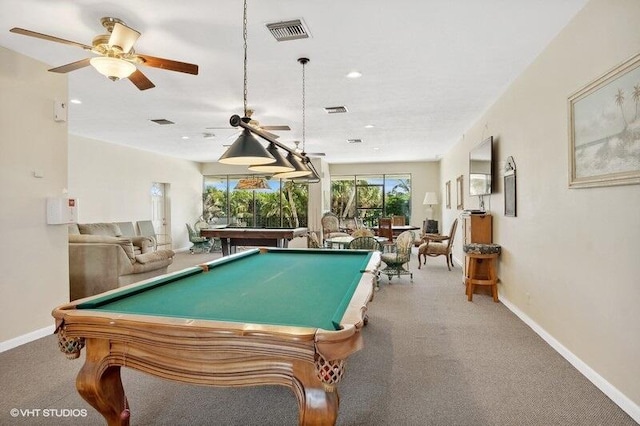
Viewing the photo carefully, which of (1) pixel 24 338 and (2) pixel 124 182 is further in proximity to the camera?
(2) pixel 124 182

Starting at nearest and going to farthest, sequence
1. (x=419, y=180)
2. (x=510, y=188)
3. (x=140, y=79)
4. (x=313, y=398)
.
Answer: (x=313, y=398), (x=140, y=79), (x=510, y=188), (x=419, y=180)

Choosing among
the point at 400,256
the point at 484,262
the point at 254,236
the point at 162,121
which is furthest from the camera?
the point at 254,236

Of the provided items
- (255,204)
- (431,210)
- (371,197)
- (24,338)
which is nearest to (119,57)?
(24,338)

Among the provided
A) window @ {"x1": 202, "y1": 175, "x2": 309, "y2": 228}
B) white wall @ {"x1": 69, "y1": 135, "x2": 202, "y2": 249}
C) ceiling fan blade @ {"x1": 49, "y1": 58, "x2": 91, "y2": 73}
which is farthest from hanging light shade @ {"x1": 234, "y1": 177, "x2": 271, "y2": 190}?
ceiling fan blade @ {"x1": 49, "y1": 58, "x2": 91, "y2": 73}

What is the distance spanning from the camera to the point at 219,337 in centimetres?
147

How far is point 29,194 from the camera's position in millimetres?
3531

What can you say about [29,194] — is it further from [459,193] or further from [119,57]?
[459,193]

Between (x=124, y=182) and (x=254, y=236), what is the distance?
355cm

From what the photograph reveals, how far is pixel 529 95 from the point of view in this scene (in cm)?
380

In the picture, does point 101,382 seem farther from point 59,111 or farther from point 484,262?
point 484,262

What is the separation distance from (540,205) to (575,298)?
39.5 inches

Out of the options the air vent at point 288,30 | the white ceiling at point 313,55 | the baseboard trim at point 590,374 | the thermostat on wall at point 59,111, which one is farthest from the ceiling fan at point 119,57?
the baseboard trim at point 590,374

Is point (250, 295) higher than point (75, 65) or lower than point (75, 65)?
lower

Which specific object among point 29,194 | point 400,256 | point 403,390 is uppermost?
point 29,194
